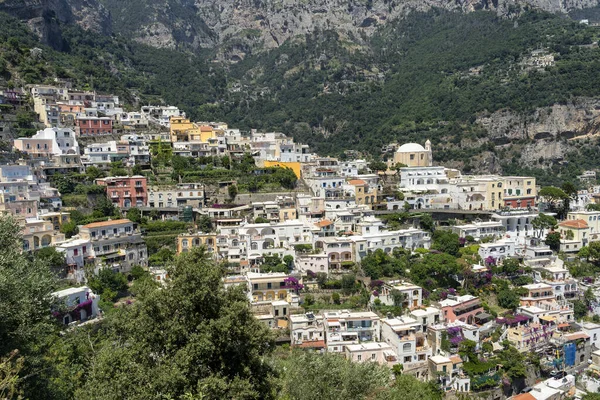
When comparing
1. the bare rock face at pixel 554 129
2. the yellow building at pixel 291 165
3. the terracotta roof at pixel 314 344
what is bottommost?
the terracotta roof at pixel 314 344

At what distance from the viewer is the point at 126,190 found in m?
39.9

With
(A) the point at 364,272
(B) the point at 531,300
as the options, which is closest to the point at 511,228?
(B) the point at 531,300

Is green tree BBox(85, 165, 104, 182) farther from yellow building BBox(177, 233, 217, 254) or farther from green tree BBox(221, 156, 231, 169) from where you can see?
yellow building BBox(177, 233, 217, 254)

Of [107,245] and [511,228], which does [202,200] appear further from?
[511,228]

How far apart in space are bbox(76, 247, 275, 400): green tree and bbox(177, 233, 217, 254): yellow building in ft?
70.4

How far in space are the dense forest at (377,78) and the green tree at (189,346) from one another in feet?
168

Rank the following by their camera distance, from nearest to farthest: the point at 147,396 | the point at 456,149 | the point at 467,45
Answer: the point at 147,396 → the point at 456,149 → the point at 467,45

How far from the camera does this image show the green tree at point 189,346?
12.2 meters

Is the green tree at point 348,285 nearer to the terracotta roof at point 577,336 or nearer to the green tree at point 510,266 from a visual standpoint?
the green tree at point 510,266

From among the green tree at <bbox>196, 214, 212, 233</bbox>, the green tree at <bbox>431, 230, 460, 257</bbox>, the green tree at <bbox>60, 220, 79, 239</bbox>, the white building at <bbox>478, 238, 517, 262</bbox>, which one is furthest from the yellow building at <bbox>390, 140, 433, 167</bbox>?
the green tree at <bbox>60, 220, 79, 239</bbox>

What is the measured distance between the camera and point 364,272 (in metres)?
34.8

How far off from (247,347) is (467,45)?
100.0m

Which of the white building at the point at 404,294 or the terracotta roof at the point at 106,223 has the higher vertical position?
the terracotta roof at the point at 106,223

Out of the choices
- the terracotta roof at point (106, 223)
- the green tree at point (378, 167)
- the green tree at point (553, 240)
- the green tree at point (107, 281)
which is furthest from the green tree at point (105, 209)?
the green tree at point (553, 240)
